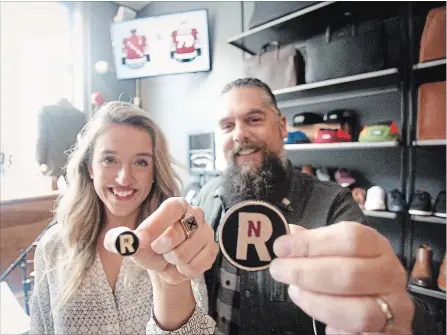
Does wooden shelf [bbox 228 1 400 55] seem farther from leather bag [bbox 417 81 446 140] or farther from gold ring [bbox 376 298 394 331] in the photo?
gold ring [bbox 376 298 394 331]

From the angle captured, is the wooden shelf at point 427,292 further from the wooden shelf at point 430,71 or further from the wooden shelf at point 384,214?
the wooden shelf at point 430,71

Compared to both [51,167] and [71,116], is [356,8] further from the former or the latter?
[51,167]

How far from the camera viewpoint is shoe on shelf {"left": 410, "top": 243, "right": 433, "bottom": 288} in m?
1.37

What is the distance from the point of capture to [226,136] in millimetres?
1124

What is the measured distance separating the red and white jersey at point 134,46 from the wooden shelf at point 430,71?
2192mm

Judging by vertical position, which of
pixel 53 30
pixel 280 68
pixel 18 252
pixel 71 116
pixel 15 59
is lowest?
pixel 18 252

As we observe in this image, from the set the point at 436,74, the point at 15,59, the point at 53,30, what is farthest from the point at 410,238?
the point at 53,30

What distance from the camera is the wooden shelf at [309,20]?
1.54 metres

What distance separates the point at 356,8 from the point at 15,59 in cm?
242

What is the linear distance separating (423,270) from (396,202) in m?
0.34

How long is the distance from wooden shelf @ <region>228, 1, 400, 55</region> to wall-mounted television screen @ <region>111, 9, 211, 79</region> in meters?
0.52

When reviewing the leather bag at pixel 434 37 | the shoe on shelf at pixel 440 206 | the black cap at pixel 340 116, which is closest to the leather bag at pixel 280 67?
A: the black cap at pixel 340 116

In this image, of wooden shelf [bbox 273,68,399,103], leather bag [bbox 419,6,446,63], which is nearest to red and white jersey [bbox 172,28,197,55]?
wooden shelf [bbox 273,68,399,103]

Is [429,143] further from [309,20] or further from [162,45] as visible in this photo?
[162,45]
